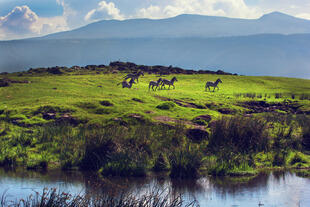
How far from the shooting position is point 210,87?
55.9 metres

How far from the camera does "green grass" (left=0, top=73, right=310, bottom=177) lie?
21109 millimetres

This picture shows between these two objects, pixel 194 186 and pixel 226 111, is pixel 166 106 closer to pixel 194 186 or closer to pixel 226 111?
pixel 226 111

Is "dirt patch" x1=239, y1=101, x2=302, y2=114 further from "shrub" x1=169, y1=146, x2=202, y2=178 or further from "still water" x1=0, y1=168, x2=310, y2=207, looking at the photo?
"shrub" x1=169, y1=146, x2=202, y2=178

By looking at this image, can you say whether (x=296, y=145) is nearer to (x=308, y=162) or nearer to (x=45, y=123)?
(x=308, y=162)

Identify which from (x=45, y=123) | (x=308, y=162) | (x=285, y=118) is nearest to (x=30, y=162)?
(x=45, y=123)

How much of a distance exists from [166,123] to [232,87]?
29.5 metres

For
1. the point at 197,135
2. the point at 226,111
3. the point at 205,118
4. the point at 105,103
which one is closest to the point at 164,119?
the point at 205,118

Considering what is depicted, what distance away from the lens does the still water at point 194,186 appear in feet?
56.1

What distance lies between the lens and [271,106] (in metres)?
44.6

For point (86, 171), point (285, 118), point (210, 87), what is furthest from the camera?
point (210, 87)

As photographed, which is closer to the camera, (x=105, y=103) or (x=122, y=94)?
(x=105, y=103)

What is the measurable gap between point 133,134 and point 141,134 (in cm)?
41

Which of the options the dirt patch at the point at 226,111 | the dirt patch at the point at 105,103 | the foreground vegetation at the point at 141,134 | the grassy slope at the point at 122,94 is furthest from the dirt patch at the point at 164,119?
the dirt patch at the point at 226,111

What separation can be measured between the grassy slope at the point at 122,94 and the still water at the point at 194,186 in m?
10.3
